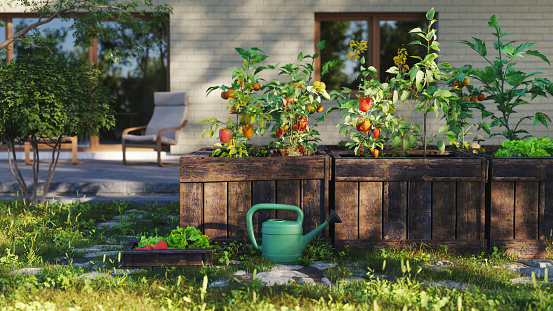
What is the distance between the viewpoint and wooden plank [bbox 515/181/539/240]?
3.01 meters

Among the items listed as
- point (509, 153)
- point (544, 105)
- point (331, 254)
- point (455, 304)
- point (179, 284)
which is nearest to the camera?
point (455, 304)

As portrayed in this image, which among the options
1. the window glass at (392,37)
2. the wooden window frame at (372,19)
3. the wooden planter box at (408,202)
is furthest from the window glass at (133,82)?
the wooden planter box at (408,202)

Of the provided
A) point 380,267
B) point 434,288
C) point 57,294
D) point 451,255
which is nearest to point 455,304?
point 434,288

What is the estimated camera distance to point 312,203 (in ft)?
9.98

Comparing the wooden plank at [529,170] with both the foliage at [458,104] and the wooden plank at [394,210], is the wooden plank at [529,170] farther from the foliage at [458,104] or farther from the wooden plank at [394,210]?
the wooden plank at [394,210]

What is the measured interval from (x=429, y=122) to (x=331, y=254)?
18.8 feet

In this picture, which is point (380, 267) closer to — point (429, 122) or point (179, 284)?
point (179, 284)

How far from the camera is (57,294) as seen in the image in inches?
87.6

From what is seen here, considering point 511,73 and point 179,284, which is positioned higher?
point 511,73

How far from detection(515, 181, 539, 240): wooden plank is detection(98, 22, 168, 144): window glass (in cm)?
669

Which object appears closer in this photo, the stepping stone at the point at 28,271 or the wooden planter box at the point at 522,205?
the stepping stone at the point at 28,271

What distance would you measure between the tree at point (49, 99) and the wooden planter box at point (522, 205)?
304 centimetres

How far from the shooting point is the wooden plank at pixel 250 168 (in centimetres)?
299

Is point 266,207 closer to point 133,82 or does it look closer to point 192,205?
point 192,205
